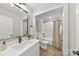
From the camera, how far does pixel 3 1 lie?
67.5 inches

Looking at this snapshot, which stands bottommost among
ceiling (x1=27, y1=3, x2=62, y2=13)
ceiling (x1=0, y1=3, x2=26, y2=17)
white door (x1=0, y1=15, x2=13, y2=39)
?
white door (x1=0, y1=15, x2=13, y2=39)

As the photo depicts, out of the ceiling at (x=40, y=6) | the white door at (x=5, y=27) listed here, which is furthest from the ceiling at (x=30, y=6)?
the white door at (x=5, y=27)

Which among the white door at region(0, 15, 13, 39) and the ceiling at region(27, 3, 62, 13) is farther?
the ceiling at region(27, 3, 62, 13)

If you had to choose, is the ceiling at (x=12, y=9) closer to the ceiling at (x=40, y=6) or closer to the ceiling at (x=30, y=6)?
the ceiling at (x=30, y=6)

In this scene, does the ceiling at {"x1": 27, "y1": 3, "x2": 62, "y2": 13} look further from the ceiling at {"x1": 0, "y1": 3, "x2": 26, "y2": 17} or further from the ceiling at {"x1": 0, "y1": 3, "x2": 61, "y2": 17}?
the ceiling at {"x1": 0, "y1": 3, "x2": 26, "y2": 17}

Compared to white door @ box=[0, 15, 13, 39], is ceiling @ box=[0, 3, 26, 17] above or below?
above

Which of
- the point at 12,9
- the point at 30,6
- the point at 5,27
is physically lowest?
the point at 5,27

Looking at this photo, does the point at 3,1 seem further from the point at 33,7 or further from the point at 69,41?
the point at 69,41

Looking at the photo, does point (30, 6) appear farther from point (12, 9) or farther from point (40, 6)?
point (12, 9)

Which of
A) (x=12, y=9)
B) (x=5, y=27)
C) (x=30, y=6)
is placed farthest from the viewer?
(x=30, y=6)

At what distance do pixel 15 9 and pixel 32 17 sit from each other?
1.74 ft

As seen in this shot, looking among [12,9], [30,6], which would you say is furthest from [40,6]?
[12,9]

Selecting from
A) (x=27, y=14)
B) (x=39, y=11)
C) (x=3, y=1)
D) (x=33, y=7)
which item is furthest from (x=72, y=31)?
Answer: (x=3, y=1)

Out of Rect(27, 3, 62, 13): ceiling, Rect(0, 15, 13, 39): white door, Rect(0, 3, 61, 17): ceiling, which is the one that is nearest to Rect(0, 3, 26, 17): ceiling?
Rect(0, 3, 61, 17): ceiling
